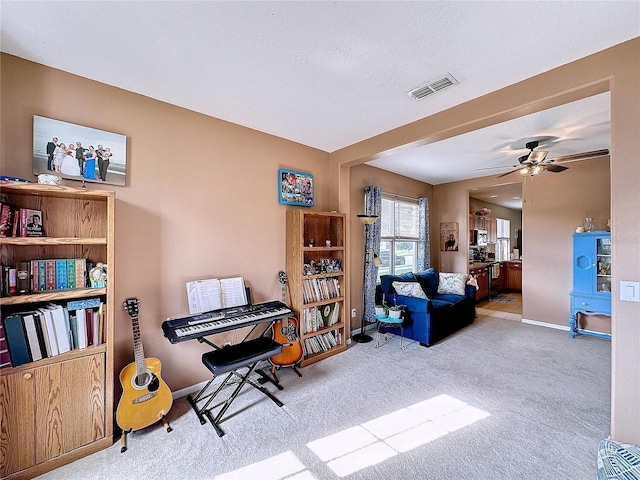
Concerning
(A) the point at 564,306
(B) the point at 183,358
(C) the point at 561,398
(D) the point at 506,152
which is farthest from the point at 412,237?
(B) the point at 183,358

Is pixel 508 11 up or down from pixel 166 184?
up

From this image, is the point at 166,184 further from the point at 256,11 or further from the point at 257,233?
the point at 256,11

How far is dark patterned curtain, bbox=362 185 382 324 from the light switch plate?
2.66m

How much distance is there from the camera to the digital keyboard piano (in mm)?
2080

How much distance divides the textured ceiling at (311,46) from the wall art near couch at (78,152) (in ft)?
1.39

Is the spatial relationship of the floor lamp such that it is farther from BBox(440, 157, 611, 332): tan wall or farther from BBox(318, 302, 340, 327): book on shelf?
BBox(440, 157, 611, 332): tan wall

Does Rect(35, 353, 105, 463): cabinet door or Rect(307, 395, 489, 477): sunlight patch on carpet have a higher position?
Rect(35, 353, 105, 463): cabinet door

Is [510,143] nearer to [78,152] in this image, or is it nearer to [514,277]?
[78,152]

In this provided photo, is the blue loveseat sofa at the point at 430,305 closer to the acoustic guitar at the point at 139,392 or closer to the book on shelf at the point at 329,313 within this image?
the book on shelf at the point at 329,313

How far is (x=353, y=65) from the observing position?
1.87m

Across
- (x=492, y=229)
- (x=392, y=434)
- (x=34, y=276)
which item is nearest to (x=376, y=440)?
(x=392, y=434)

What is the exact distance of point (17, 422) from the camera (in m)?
1.55

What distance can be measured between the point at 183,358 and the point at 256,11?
8.92 ft

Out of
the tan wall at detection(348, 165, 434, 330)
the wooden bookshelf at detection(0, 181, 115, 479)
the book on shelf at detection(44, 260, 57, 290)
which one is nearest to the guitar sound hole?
the wooden bookshelf at detection(0, 181, 115, 479)
